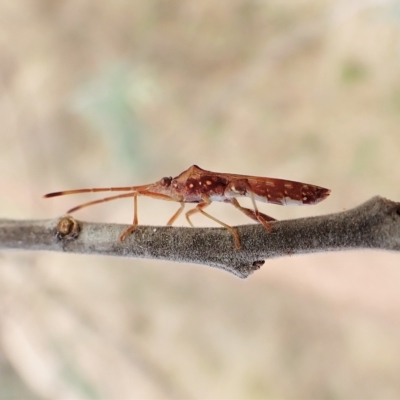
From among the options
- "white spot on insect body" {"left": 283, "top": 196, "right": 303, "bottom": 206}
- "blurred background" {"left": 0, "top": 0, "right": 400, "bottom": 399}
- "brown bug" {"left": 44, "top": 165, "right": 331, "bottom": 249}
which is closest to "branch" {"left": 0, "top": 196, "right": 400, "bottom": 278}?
"brown bug" {"left": 44, "top": 165, "right": 331, "bottom": 249}

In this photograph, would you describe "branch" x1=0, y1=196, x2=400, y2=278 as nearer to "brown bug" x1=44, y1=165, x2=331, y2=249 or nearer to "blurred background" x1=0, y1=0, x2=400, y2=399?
"brown bug" x1=44, y1=165, x2=331, y2=249

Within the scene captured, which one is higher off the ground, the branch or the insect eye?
the insect eye

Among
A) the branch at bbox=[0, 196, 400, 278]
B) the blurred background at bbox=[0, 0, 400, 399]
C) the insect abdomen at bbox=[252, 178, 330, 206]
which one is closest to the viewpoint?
the branch at bbox=[0, 196, 400, 278]

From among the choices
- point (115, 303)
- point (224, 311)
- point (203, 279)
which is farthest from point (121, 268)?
point (224, 311)

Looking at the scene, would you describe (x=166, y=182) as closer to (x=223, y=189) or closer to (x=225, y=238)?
(x=223, y=189)

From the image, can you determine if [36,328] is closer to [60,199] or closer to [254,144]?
[60,199]

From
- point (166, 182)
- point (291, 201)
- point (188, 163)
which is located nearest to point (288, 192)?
point (291, 201)
